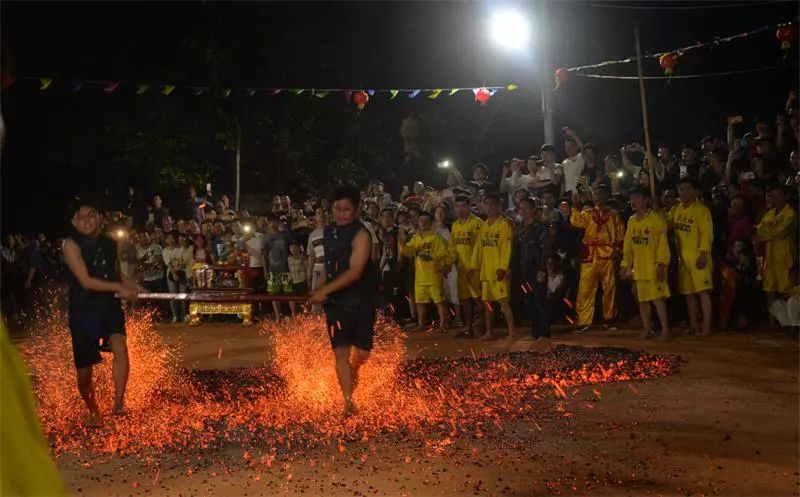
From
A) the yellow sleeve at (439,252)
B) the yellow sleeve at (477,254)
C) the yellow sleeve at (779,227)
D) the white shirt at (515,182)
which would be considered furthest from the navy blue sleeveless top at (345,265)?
the white shirt at (515,182)

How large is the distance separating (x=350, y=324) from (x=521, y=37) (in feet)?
31.3

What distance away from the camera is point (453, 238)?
13.0 metres

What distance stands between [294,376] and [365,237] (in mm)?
2465

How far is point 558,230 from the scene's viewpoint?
13.1m

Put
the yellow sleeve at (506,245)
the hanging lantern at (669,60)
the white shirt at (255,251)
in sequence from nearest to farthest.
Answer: the yellow sleeve at (506,245), the hanging lantern at (669,60), the white shirt at (255,251)

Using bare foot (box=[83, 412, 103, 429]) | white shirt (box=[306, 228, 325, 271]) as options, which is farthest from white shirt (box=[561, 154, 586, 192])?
bare foot (box=[83, 412, 103, 429])

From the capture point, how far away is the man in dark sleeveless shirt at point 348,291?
23.1 ft

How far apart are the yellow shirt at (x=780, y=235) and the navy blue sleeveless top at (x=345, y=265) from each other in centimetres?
635

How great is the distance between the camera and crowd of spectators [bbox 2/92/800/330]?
11.7 m

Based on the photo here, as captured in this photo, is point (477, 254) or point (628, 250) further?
point (477, 254)

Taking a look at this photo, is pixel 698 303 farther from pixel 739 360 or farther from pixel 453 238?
pixel 453 238

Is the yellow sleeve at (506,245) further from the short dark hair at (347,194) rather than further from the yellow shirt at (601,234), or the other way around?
the short dark hair at (347,194)

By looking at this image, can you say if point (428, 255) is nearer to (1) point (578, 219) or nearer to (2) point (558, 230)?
(2) point (558, 230)

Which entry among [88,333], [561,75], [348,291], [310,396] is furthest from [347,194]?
[561,75]
